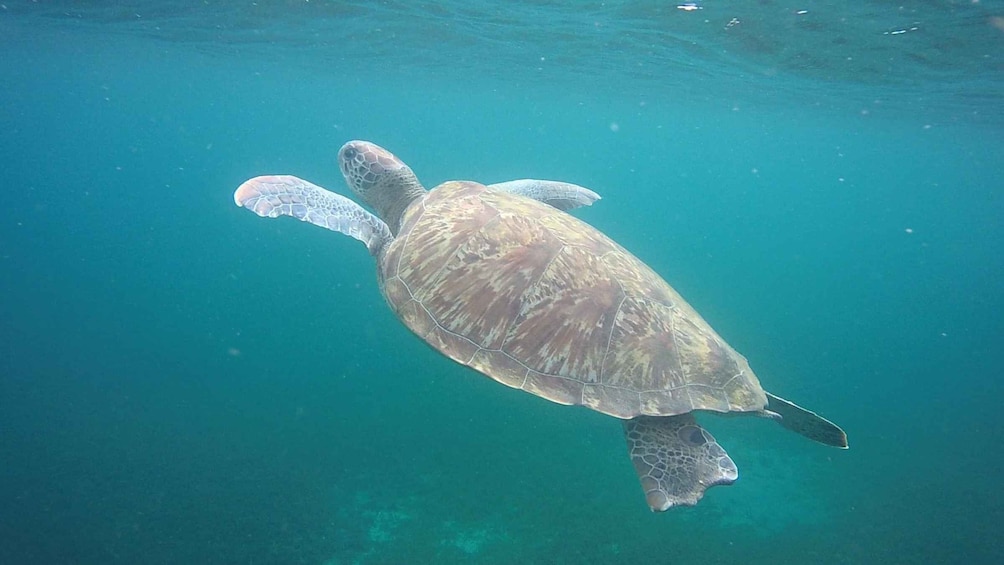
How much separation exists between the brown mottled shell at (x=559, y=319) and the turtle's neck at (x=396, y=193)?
1.72 meters

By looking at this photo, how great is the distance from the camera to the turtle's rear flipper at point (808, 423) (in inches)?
173

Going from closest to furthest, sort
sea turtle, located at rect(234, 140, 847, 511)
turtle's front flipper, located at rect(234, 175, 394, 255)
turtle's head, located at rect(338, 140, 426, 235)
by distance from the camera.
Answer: sea turtle, located at rect(234, 140, 847, 511) < turtle's front flipper, located at rect(234, 175, 394, 255) < turtle's head, located at rect(338, 140, 426, 235)

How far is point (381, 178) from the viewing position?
22.2 ft

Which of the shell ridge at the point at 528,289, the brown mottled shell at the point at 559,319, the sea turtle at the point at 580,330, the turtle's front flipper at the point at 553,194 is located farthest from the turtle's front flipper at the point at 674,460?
the turtle's front flipper at the point at 553,194

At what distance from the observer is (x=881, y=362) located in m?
17.0

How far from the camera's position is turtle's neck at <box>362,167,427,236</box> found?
22.1 ft

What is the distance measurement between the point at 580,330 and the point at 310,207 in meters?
3.34

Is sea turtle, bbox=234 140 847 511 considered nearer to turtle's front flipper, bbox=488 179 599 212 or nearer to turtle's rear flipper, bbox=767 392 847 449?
turtle's rear flipper, bbox=767 392 847 449

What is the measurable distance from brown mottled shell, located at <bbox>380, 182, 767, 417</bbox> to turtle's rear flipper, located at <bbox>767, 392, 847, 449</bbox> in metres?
0.33

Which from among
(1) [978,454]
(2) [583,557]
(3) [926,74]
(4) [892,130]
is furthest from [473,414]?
(4) [892,130]

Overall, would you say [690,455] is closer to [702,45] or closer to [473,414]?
[473,414]

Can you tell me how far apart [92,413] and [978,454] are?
18447 mm

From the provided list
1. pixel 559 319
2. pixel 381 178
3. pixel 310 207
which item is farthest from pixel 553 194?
pixel 559 319

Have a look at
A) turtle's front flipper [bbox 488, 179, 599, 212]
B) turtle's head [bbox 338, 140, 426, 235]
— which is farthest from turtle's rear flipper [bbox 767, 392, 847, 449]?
turtle's head [bbox 338, 140, 426, 235]
